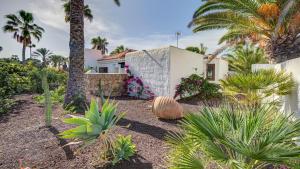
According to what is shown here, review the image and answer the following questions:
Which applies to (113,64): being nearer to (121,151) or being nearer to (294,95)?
(121,151)

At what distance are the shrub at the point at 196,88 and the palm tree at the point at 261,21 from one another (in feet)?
9.97

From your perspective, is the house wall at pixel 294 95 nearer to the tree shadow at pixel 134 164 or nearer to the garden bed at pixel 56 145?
the garden bed at pixel 56 145

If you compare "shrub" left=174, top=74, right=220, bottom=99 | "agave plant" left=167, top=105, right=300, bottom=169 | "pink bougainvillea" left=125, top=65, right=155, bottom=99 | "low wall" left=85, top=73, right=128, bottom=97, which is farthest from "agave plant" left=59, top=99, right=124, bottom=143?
"low wall" left=85, top=73, right=128, bottom=97

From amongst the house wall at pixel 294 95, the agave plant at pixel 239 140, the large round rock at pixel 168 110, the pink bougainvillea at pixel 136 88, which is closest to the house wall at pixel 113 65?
the pink bougainvillea at pixel 136 88

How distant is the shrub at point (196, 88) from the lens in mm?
11414

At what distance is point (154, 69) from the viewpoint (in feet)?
38.8

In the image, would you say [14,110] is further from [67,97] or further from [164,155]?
[164,155]

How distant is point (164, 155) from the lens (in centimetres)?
424

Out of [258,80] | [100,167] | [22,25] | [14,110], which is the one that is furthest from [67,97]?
[22,25]

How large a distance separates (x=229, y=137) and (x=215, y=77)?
1711 cm

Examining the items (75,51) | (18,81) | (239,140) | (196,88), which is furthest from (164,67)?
(239,140)

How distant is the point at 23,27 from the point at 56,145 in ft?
96.4

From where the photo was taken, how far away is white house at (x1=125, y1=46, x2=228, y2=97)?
10.9m

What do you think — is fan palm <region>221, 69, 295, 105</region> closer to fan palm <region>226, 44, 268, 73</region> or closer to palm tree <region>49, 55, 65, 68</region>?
fan palm <region>226, 44, 268, 73</region>
